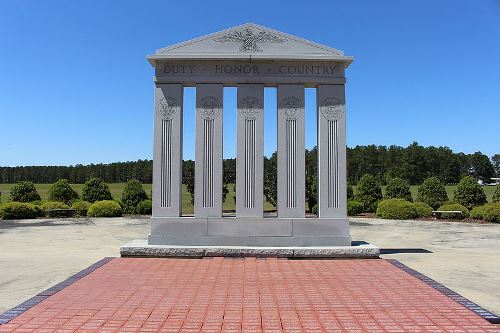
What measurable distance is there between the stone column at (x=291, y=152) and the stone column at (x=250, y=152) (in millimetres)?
444

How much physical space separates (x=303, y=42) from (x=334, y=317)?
6.70 meters

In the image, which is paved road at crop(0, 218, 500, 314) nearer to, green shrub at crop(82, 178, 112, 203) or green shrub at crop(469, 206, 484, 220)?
green shrub at crop(469, 206, 484, 220)

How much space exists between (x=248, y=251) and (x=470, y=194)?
18273mm

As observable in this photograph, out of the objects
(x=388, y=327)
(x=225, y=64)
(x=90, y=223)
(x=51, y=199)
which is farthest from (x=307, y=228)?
(x=51, y=199)

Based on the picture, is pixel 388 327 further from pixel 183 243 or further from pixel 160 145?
pixel 160 145

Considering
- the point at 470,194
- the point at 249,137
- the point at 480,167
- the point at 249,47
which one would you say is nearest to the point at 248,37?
the point at 249,47

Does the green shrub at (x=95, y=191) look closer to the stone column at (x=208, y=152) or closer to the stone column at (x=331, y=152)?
the stone column at (x=208, y=152)

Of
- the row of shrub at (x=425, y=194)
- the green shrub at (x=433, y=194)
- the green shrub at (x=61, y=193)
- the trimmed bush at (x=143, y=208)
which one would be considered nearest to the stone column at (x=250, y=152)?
the row of shrub at (x=425, y=194)

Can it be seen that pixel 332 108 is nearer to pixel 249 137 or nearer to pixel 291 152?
pixel 291 152

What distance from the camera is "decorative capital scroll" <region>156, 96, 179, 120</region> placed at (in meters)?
9.98

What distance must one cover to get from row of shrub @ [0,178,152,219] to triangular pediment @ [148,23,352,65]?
1373 centimetres

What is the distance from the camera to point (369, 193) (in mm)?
24859

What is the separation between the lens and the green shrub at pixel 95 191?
81.4 ft

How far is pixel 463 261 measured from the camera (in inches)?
380
